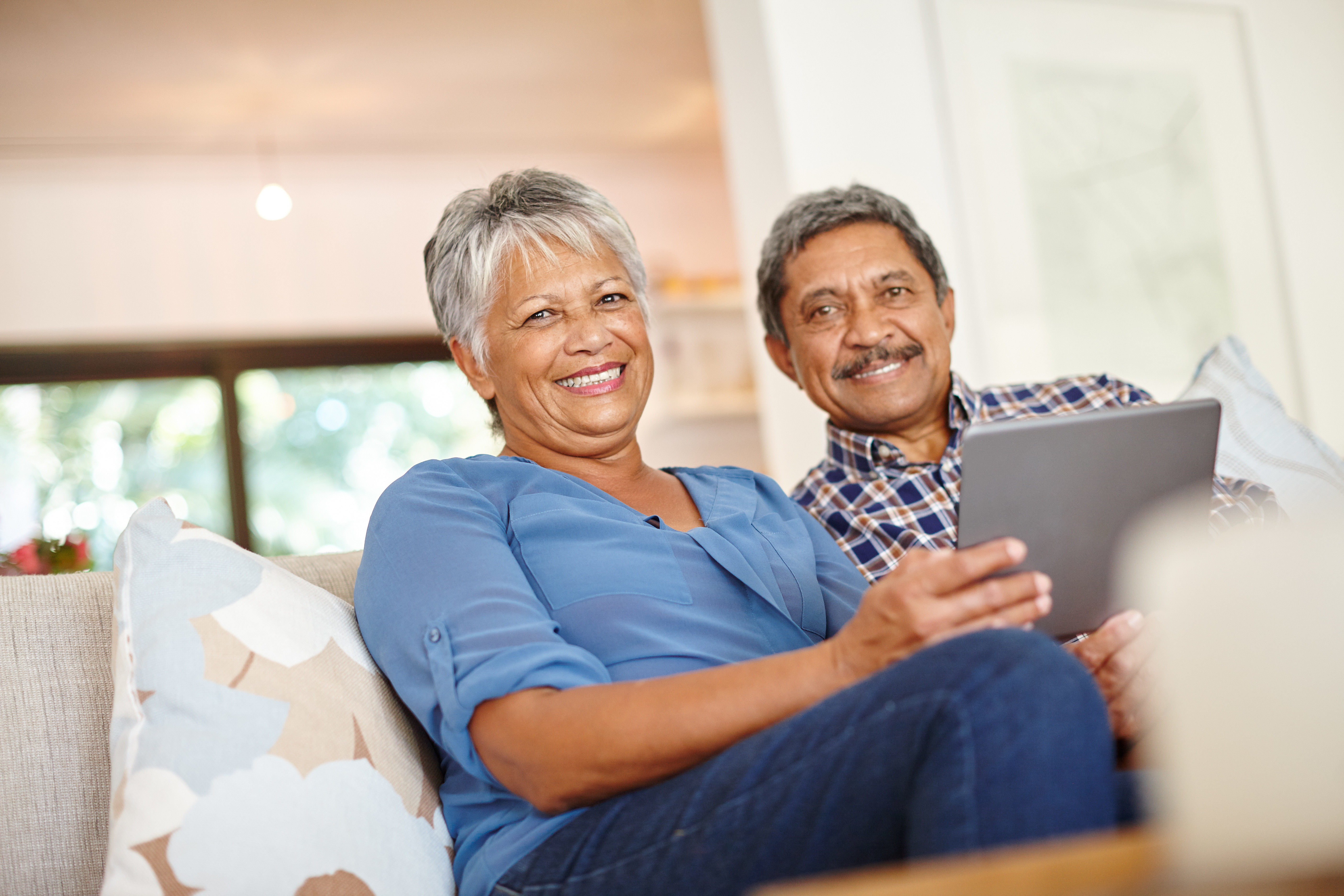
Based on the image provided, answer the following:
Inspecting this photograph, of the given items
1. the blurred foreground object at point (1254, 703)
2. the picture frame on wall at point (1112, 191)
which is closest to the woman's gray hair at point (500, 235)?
the blurred foreground object at point (1254, 703)

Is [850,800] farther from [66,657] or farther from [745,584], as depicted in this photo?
[66,657]

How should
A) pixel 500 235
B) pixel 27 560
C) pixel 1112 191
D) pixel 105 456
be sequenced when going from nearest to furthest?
pixel 500 235 → pixel 27 560 → pixel 1112 191 → pixel 105 456

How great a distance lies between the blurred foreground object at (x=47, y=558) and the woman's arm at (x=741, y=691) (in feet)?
5.00

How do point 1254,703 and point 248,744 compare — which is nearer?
point 1254,703

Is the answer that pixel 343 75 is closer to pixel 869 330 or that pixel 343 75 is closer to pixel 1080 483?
pixel 869 330

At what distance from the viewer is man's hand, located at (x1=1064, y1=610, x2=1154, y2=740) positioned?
1.04m

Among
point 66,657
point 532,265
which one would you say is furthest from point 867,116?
point 66,657

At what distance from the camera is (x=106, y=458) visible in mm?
4410

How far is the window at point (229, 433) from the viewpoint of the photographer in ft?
14.0

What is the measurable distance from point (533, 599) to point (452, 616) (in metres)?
0.08

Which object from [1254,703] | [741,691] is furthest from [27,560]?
[1254,703]

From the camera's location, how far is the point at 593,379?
136 centimetres

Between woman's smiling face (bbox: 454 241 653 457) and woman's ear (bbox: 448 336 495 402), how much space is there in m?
0.02

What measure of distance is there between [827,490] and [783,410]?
27.3 inches
